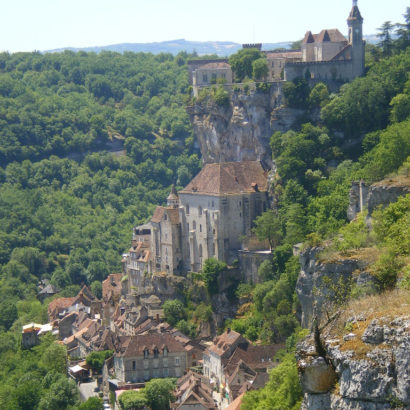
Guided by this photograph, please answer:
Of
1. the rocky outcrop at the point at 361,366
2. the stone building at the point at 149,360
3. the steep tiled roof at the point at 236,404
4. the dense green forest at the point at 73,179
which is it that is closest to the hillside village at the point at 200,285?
the stone building at the point at 149,360

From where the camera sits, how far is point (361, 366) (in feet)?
72.2

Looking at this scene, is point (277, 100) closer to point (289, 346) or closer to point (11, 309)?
point (289, 346)

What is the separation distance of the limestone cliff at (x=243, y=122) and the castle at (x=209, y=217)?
5.06 m

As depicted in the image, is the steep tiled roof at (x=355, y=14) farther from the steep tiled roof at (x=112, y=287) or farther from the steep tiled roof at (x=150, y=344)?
the steep tiled roof at (x=112, y=287)

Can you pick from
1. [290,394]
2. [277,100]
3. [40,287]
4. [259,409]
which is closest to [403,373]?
[290,394]

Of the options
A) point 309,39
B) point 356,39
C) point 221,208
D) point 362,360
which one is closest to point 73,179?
point 309,39

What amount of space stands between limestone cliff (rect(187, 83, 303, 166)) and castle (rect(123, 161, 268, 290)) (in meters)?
5.06

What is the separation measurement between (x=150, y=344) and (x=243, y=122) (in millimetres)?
26921

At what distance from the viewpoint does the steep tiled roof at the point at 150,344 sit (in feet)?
264

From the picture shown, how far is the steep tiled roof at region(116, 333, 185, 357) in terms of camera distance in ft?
264

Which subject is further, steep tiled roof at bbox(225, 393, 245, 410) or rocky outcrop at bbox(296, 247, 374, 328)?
steep tiled roof at bbox(225, 393, 245, 410)

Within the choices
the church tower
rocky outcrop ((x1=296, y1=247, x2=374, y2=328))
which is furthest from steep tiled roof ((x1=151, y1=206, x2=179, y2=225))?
rocky outcrop ((x1=296, y1=247, x2=374, y2=328))

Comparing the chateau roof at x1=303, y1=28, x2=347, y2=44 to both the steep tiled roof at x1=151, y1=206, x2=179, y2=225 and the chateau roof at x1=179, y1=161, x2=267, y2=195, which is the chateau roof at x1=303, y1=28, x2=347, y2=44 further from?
the steep tiled roof at x1=151, y1=206, x2=179, y2=225

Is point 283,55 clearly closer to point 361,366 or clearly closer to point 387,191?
point 387,191
